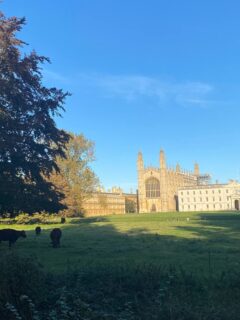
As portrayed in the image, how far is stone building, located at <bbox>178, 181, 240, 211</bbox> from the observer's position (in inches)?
5576

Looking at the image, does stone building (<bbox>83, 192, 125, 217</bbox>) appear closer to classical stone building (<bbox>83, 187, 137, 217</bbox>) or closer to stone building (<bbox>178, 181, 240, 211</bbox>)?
classical stone building (<bbox>83, 187, 137, 217</bbox>)

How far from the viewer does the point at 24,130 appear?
2028 centimetres

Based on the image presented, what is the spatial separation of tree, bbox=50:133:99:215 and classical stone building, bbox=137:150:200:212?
2764 inches

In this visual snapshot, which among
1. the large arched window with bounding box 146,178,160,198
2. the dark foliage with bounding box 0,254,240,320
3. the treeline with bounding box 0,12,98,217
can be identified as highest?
the large arched window with bounding box 146,178,160,198

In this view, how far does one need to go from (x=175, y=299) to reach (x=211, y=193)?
140m

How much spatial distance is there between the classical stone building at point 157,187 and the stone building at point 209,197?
165 inches

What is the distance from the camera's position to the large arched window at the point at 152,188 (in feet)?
464

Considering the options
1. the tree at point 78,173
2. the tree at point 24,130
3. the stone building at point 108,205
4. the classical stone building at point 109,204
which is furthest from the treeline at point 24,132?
the stone building at point 108,205

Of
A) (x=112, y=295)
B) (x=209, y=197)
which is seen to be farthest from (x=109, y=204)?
(x=112, y=295)

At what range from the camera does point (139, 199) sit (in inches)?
5531

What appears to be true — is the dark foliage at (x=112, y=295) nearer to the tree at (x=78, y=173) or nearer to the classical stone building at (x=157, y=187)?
the tree at (x=78, y=173)

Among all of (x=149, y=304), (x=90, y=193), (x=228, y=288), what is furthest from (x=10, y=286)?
(x=90, y=193)

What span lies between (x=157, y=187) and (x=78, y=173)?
75979 millimetres

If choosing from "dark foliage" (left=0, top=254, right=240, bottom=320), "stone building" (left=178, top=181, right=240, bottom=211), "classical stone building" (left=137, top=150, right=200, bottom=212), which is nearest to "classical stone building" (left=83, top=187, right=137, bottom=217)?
"classical stone building" (left=137, top=150, right=200, bottom=212)
